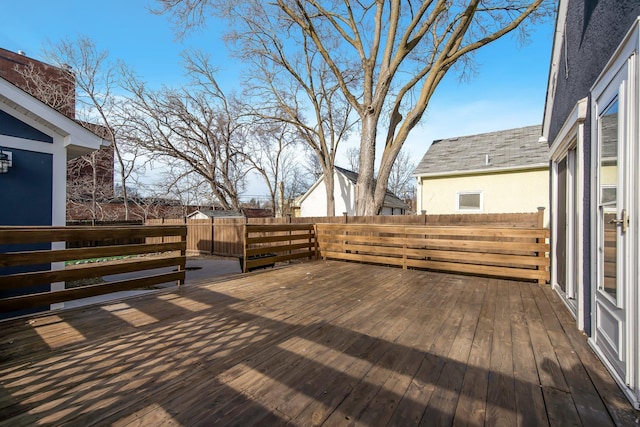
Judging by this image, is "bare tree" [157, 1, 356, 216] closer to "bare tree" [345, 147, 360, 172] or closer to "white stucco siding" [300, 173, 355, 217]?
"white stucco siding" [300, 173, 355, 217]

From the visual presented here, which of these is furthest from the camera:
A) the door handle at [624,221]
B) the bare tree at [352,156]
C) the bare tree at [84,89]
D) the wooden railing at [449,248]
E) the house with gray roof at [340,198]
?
the bare tree at [352,156]

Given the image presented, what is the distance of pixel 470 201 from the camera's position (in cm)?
1011

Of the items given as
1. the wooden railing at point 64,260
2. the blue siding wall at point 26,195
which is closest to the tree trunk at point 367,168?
the wooden railing at point 64,260

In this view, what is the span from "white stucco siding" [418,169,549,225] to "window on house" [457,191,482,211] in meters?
0.11

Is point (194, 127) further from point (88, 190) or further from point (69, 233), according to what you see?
point (69, 233)

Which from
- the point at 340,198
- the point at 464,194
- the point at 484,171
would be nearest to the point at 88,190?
the point at 340,198

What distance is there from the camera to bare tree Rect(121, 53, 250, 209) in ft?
49.8

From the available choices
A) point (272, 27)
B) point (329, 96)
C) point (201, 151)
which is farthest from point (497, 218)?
point (201, 151)

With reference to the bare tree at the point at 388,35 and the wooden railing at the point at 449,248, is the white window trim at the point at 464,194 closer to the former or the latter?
the bare tree at the point at 388,35

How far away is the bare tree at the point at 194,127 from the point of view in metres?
15.2

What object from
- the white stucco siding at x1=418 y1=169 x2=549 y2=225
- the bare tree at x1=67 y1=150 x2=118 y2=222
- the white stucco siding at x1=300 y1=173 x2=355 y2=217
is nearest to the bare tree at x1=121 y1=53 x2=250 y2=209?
the bare tree at x1=67 y1=150 x2=118 y2=222

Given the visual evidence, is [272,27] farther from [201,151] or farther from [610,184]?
[610,184]

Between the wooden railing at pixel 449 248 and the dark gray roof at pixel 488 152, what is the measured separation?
19.2 ft

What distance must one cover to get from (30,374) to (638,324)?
12.5 ft
